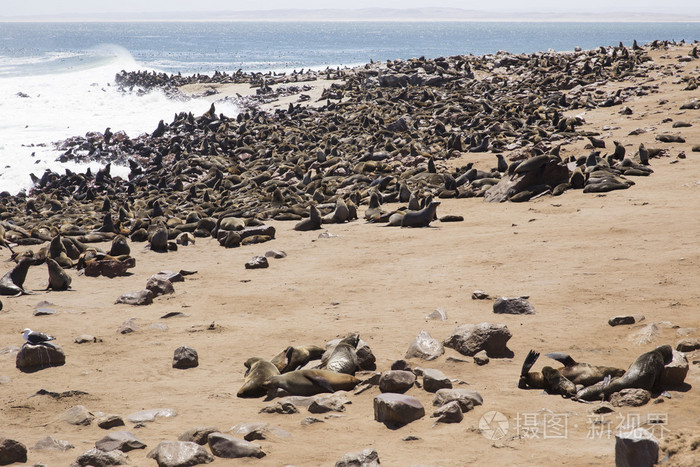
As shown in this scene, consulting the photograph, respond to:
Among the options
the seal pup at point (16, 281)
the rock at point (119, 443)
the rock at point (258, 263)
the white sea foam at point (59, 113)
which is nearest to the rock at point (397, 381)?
the rock at point (119, 443)

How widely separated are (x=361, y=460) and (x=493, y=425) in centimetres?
107

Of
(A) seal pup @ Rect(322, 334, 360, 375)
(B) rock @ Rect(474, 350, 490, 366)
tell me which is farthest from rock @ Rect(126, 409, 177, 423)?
(B) rock @ Rect(474, 350, 490, 366)

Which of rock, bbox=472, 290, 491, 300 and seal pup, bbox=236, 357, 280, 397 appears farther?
rock, bbox=472, 290, 491, 300

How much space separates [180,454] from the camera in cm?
404

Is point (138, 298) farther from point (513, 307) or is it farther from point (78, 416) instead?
point (513, 307)

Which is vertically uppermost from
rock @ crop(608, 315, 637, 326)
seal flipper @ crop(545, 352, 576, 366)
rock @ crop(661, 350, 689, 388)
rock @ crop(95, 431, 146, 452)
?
rock @ crop(661, 350, 689, 388)

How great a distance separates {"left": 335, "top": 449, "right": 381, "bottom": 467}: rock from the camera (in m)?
3.72

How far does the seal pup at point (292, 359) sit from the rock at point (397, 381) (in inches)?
37.0

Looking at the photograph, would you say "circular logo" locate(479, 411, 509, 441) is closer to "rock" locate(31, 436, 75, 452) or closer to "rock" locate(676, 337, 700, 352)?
"rock" locate(676, 337, 700, 352)

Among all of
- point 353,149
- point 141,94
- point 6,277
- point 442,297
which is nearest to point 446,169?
point 353,149

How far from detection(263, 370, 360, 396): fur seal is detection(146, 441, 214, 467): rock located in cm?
128

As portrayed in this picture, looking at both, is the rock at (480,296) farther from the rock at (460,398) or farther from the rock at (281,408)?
the rock at (281,408)

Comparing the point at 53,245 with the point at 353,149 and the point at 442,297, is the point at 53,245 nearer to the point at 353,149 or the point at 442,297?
the point at 442,297

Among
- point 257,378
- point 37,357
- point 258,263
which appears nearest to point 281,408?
point 257,378
